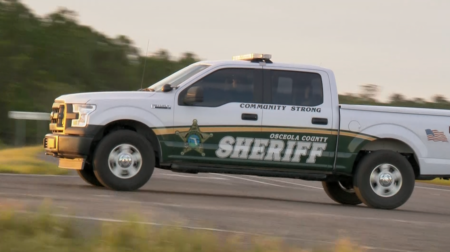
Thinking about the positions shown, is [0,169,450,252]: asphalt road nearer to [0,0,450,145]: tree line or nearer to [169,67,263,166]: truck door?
[169,67,263,166]: truck door

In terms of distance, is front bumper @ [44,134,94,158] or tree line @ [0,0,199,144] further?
tree line @ [0,0,199,144]

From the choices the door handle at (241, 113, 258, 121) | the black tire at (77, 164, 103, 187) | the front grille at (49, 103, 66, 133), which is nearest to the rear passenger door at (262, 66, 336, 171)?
the door handle at (241, 113, 258, 121)

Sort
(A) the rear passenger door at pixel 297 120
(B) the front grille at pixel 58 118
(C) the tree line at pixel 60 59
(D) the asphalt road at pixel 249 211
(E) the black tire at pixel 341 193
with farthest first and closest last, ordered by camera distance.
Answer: (C) the tree line at pixel 60 59, (E) the black tire at pixel 341 193, (A) the rear passenger door at pixel 297 120, (B) the front grille at pixel 58 118, (D) the asphalt road at pixel 249 211

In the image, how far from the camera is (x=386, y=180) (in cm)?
1316

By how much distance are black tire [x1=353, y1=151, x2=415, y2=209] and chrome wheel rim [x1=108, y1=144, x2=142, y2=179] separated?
3.27 metres

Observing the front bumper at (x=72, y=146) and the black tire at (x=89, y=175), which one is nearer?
the front bumper at (x=72, y=146)

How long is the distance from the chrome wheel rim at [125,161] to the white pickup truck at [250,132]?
0.01m

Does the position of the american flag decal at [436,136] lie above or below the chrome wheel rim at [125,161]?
above

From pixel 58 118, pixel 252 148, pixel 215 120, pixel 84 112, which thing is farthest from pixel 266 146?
pixel 58 118

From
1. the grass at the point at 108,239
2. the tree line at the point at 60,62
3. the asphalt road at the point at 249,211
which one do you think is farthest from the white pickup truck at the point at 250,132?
the tree line at the point at 60,62

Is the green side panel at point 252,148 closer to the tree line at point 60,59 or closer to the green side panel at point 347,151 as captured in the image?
the green side panel at point 347,151

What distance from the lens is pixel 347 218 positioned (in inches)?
446

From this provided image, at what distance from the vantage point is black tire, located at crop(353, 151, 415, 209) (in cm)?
1304

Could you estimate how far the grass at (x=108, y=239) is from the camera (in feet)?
22.9
